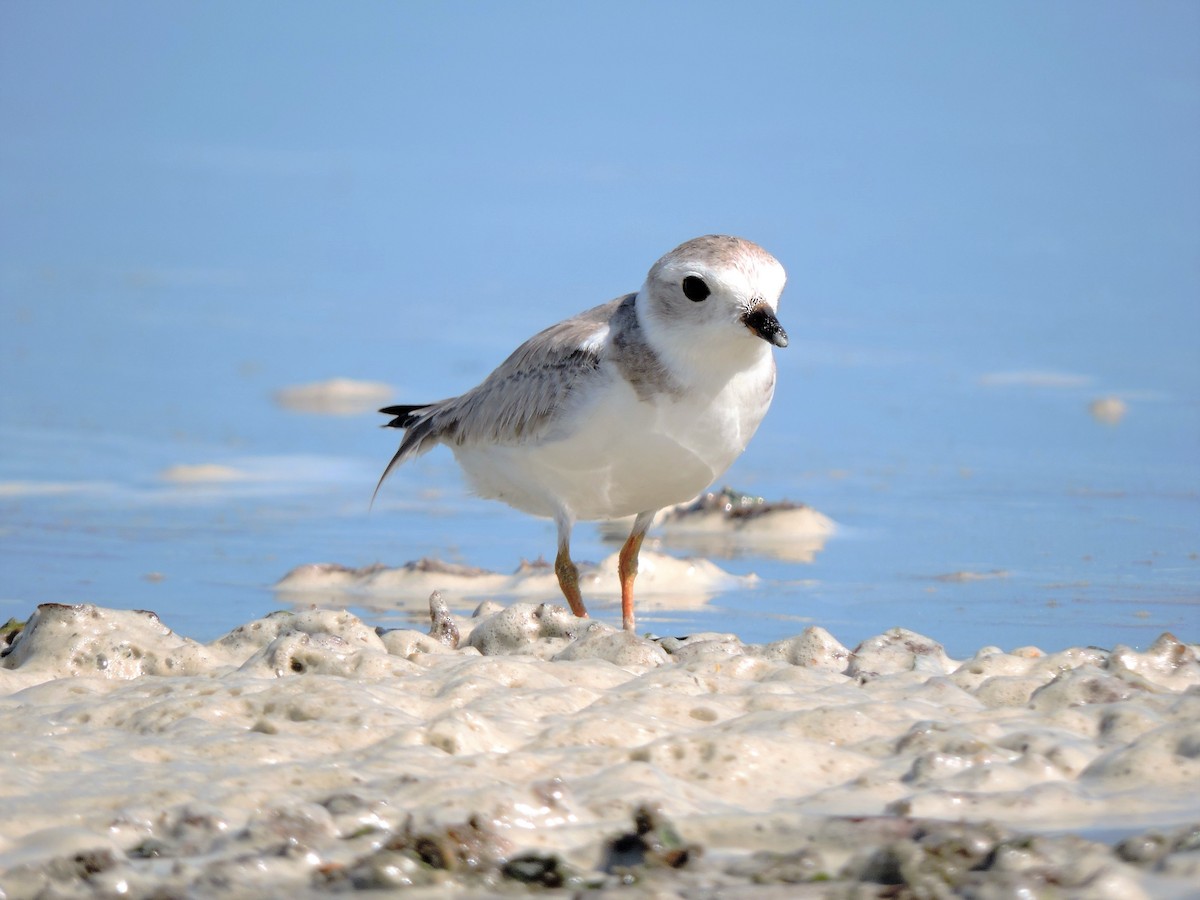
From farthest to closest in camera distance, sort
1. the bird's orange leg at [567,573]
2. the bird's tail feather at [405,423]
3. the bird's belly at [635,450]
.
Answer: the bird's tail feather at [405,423] → the bird's orange leg at [567,573] → the bird's belly at [635,450]

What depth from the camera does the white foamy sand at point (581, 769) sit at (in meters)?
3.14

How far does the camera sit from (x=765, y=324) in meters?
5.55

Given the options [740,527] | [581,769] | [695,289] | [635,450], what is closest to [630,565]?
[635,450]

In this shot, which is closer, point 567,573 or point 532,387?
point 532,387

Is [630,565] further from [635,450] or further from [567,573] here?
[635,450]

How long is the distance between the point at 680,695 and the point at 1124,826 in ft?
4.30

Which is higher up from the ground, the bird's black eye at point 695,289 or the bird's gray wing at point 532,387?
the bird's black eye at point 695,289

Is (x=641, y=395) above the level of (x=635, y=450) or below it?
above

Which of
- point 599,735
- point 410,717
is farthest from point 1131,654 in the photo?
point 410,717

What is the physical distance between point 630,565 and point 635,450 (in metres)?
0.93

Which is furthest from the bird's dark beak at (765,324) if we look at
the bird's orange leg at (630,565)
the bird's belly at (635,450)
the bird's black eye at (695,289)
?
the bird's orange leg at (630,565)

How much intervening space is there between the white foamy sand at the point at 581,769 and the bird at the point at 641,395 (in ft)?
3.78

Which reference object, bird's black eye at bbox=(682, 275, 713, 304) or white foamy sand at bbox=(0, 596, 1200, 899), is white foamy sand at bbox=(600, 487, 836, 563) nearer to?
bird's black eye at bbox=(682, 275, 713, 304)

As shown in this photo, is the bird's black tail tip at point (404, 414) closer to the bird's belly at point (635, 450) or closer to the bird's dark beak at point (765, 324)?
the bird's belly at point (635, 450)
